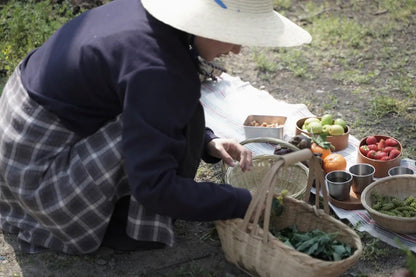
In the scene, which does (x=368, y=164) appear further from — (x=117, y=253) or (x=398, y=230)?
(x=117, y=253)

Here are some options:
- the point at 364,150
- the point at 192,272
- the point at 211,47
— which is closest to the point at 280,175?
the point at 364,150

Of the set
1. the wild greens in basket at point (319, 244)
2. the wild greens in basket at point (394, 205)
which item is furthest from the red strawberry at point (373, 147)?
the wild greens in basket at point (319, 244)

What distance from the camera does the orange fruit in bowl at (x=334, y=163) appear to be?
3641 millimetres

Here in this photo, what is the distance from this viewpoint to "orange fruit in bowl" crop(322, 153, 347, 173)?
364cm

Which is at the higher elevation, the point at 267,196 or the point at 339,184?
the point at 267,196

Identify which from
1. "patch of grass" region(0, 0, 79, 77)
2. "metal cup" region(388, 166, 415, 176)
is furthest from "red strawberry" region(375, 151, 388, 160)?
"patch of grass" region(0, 0, 79, 77)

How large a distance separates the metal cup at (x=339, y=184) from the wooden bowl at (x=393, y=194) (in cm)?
14

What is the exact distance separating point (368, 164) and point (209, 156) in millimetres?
1032

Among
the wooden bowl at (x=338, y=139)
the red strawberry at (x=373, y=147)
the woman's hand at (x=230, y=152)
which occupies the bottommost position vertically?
the wooden bowl at (x=338, y=139)

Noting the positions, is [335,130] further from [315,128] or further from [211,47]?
[211,47]

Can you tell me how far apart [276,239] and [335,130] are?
1565mm

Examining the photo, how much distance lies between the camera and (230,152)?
3.19 m

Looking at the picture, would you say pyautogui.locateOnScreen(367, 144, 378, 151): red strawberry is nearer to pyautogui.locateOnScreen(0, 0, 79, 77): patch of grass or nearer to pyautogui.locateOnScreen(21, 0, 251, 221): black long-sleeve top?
pyautogui.locateOnScreen(21, 0, 251, 221): black long-sleeve top

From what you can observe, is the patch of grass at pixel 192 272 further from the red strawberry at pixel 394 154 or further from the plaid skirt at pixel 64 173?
the red strawberry at pixel 394 154
